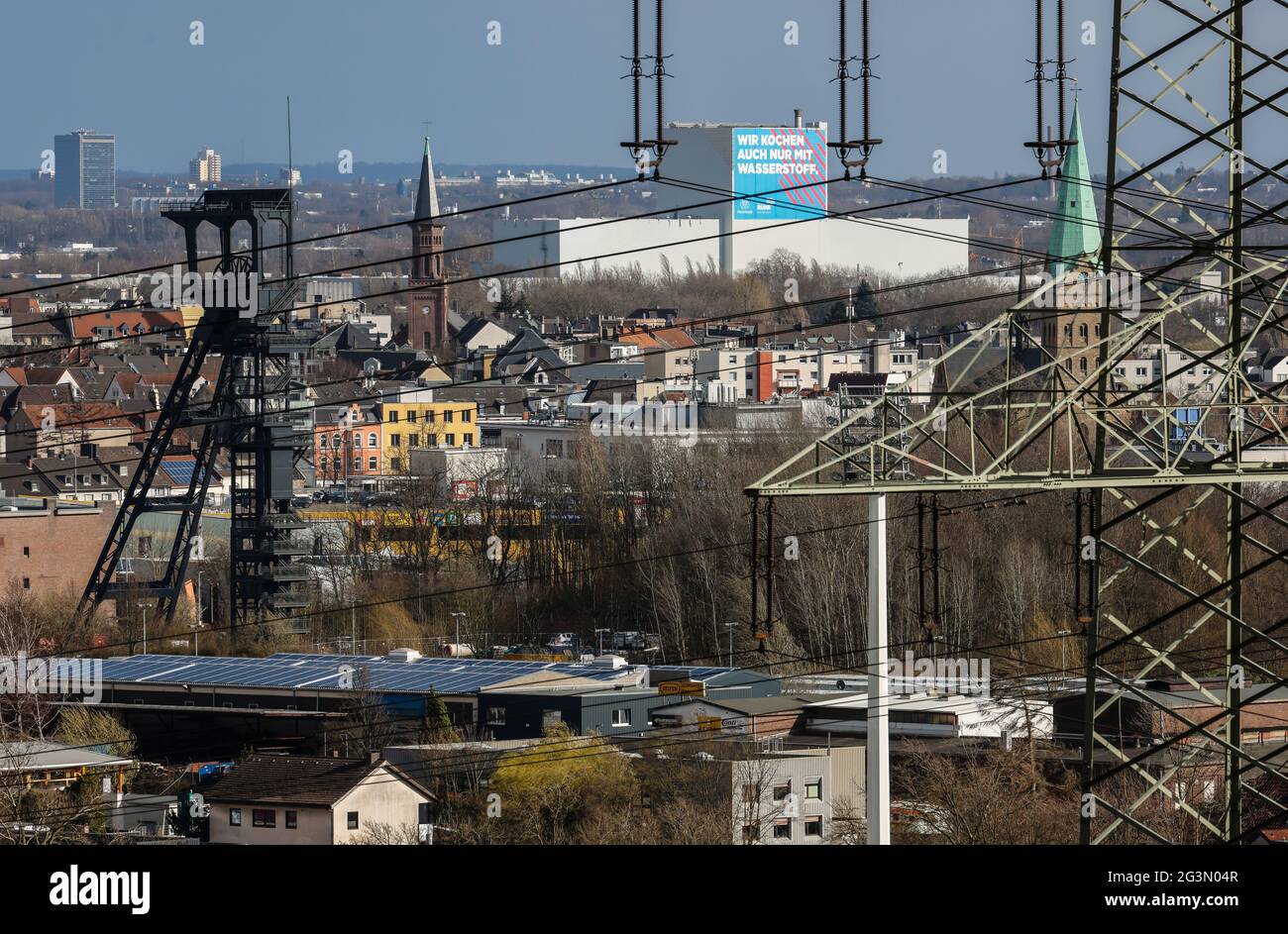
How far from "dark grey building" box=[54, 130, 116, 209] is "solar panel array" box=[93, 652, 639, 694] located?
15956cm

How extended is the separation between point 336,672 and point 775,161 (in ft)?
268

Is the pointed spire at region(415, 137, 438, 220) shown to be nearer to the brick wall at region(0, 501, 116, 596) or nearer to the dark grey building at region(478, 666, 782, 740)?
the brick wall at region(0, 501, 116, 596)

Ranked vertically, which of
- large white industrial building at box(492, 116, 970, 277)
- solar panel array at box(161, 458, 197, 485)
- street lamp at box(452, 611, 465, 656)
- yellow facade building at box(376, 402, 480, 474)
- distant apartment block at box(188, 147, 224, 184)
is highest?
distant apartment block at box(188, 147, 224, 184)

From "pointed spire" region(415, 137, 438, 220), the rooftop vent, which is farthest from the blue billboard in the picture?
the rooftop vent

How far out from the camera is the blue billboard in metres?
99.8

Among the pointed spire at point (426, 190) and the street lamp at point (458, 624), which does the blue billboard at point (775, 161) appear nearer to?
the pointed spire at point (426, 190)

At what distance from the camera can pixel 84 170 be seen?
605 ft

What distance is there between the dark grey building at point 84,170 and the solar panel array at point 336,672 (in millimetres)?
159559

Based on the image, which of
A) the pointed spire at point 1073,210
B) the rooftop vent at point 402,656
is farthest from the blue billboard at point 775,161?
the rooftop vent at point 402,656

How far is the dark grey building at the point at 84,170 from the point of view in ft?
591

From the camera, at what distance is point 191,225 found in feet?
86.4

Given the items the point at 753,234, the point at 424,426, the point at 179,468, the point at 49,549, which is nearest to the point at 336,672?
the point at 49,549

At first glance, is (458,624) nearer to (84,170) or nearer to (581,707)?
(581,707)
